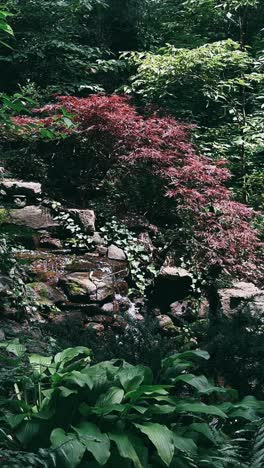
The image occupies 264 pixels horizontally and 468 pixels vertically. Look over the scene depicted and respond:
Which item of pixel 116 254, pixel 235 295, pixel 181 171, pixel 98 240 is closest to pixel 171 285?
pixel 116 254

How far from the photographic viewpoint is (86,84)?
9.05 meters

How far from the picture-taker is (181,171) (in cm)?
650

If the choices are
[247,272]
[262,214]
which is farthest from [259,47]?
[247,272]

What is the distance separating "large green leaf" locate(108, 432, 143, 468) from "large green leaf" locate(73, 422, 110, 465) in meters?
0.05

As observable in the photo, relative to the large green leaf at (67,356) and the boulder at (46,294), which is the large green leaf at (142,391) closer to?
the large green leaf at (67,356)

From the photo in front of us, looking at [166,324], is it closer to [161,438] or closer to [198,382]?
[198,382]

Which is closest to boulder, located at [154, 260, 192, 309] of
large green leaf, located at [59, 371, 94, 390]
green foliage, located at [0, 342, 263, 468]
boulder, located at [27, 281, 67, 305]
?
boulder, located at [27, 281, 67, 305]

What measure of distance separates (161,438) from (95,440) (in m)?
0.27

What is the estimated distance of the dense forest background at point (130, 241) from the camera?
247cm

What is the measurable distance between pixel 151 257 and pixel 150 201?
0.76 m

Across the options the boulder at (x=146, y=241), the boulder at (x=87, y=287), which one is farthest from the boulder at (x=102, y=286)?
the boulder at (x=146, y=241)

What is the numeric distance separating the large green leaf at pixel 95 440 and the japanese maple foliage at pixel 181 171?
3990 mm

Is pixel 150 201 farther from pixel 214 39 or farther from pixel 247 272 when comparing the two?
pixel 214 39

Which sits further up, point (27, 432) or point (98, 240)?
point (27, 432)
